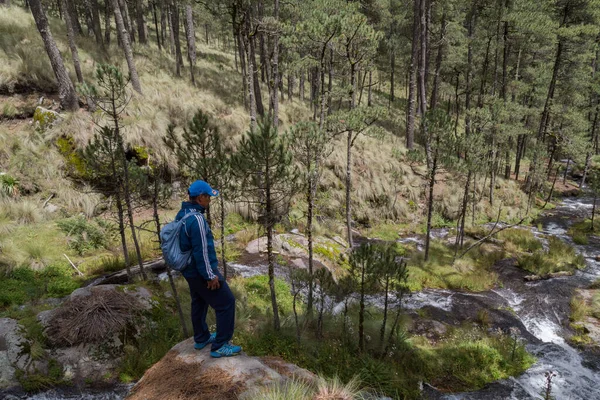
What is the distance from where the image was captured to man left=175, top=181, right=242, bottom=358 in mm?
3908

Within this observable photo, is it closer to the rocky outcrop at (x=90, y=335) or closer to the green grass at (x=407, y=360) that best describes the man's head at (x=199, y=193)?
the green grass at (x=407, y=360)

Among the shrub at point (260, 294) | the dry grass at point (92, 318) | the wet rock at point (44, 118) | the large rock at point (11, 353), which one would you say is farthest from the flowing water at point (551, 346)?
the wet rock at point (44, 118)

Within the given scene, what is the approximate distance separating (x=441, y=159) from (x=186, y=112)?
12.7 metres

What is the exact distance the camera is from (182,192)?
44.7 ft

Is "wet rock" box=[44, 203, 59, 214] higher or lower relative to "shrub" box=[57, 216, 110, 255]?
higher

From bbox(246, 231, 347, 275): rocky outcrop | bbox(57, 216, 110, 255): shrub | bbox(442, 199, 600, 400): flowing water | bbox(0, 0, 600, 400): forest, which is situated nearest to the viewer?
bbox(0, 0, 600, 400): forest

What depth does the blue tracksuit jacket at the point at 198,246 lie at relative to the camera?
389cm

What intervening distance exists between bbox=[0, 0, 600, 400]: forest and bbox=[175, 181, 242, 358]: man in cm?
47

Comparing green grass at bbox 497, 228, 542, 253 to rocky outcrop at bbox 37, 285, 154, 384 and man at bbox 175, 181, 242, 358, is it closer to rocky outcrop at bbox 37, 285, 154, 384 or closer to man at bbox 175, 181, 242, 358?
man at bbox 175, 181, 242, 358

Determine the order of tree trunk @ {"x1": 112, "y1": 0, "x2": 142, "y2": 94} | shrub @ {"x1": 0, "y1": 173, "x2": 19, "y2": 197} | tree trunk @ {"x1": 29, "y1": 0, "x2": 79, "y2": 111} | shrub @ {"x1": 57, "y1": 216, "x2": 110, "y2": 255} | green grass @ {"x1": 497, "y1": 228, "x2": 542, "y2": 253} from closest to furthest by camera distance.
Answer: shrub @ {"x1": 57, "y1": 216, "x2": 110, "y2": 255}, shrub @ {"x1": 0, "y1": 173, "x2": 19, "y2": 197}, tree trunk @ {"x1": 29, "y1": 0, "x2": 79, "y2": 111}, tree trunk @ {"x1": 112, "y1": 0, "x2": 142, "y2": 94}, green grass @ {"x1": 497, "y1": 228, "x2": 542, "y2": 253}

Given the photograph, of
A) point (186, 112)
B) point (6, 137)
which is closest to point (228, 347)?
point (6, 137)

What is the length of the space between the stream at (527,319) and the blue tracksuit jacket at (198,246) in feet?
9.31

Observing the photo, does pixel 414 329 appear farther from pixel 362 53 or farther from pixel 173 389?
pixel 362 53

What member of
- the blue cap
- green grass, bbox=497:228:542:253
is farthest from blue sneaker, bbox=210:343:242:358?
green grass, bbox=497:228:542:253
